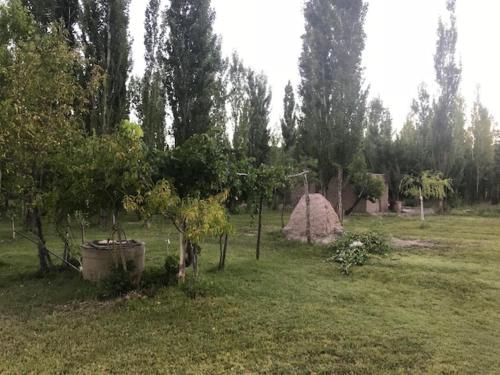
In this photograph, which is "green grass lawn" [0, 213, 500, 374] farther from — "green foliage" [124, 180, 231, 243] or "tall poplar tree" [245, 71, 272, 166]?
"tall poplar tree" [245, 71, 272, 166]

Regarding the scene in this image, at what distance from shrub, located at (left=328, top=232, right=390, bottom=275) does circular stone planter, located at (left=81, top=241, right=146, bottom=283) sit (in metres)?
3.82

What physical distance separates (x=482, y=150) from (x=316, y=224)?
22.7 m

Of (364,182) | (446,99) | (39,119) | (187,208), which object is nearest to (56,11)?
(39,119)

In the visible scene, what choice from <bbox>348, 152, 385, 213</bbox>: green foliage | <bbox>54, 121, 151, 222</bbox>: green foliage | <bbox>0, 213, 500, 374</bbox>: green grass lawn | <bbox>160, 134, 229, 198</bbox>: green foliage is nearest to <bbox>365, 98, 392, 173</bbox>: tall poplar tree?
<bbox>348, 152, 385, 213</bbox>: green foliage

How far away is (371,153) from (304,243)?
17.1 m

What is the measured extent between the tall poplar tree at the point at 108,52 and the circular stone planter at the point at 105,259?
7.90 m

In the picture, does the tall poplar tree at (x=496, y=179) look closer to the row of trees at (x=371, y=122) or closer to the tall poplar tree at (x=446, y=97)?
the row of trees at (x=371, y=122)

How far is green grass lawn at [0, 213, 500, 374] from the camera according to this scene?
412cm

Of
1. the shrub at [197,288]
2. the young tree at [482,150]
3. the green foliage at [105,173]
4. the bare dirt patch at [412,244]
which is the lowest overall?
the shrub at [197,288]

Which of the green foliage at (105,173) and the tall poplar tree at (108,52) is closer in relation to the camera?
the green foliage at (105,173)

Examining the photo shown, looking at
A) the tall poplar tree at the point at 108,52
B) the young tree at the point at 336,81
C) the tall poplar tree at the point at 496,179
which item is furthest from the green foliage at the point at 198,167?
the tall poplar tree at the point at 496,179

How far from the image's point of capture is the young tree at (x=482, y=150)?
94.4ft

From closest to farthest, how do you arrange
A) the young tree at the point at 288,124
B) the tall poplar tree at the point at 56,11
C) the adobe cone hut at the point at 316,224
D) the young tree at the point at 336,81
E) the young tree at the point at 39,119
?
the young tree at the point at 39,119, the adobe cone hut at the point at 316,224, the tall poplar tree at the point at 56,11, the young tree at the point at 336,81, the young tree at the point at 288,124

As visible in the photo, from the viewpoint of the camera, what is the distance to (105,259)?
6.99 m
